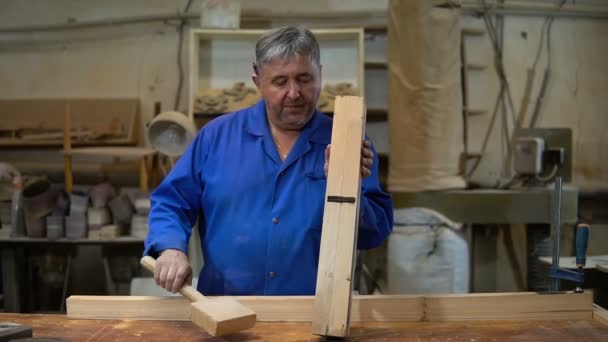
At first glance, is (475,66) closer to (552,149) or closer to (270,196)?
(552,149)

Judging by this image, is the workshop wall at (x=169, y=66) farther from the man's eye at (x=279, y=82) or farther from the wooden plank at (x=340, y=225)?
the wooden plank at (x=340, y=225)

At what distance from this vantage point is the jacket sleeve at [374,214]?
5.64ft

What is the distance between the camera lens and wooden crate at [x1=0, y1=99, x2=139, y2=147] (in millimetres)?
4230

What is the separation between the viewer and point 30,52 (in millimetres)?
4594

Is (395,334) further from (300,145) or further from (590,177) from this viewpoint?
(590,177)

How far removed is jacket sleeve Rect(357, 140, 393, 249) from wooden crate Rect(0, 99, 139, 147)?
292 centimetres

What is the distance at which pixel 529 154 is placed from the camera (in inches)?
130

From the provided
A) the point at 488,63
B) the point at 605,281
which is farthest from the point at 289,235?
the point at 488,63

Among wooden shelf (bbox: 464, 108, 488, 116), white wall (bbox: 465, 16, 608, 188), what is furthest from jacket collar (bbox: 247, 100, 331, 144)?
white wall (bbox: 465, 16, 608, 188)

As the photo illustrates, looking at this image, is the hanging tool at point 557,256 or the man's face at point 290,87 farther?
the man's face at point 290,87

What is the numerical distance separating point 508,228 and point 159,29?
304cm

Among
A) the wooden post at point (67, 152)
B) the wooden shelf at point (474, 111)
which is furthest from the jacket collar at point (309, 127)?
the wooden shelf at point (474, 111)

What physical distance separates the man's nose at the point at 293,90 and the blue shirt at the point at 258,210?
0.16 meters

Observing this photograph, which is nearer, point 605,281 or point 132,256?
point 605,281
